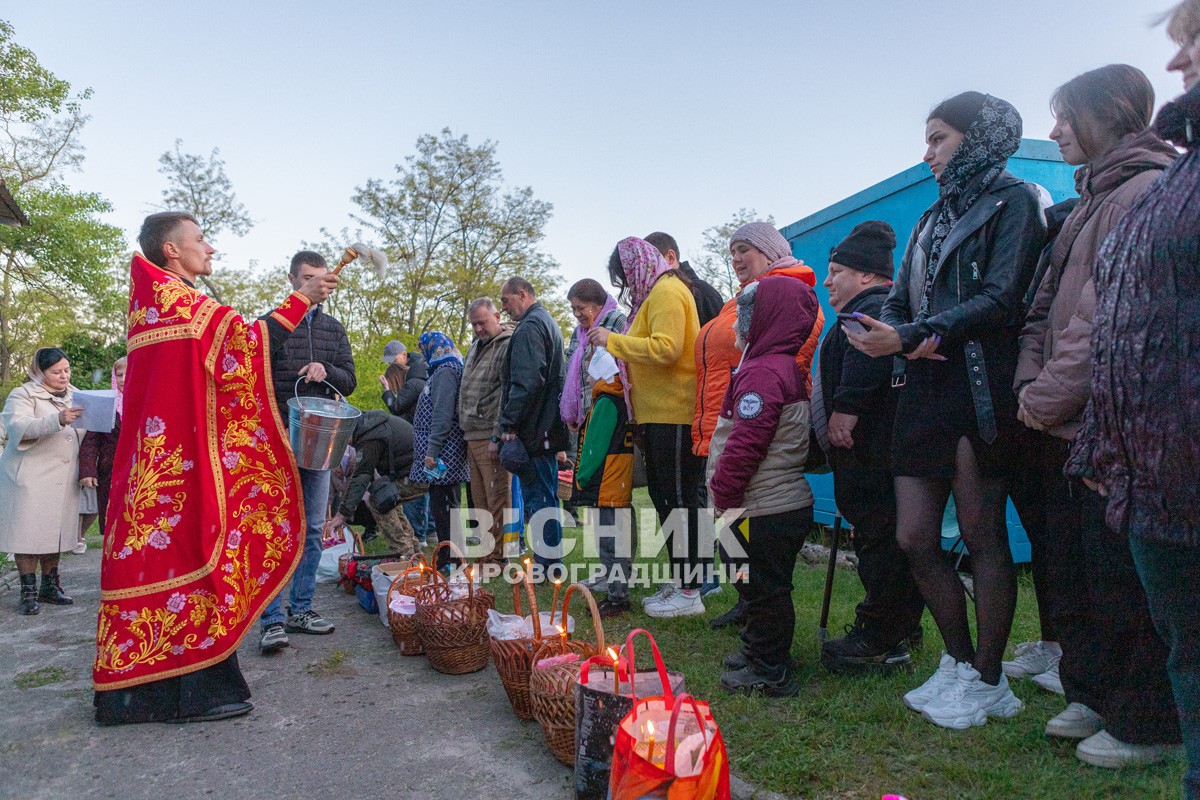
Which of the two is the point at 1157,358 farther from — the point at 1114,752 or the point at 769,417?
the point at 769,417

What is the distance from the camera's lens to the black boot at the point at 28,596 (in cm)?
504

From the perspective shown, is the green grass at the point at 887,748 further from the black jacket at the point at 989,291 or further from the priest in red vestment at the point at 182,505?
the priest in red vestment at the point at 182,505

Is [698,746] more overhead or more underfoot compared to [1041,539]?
more underfoot

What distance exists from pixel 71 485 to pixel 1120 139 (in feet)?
21.1

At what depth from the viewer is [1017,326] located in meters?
2.63

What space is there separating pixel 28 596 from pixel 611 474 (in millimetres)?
4047

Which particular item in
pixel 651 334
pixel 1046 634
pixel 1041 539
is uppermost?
pixel 651 334

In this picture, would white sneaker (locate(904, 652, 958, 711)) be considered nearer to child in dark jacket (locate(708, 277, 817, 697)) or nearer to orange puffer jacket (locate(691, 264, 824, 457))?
child in dark jacket (locate(708, 277, 817, 697))

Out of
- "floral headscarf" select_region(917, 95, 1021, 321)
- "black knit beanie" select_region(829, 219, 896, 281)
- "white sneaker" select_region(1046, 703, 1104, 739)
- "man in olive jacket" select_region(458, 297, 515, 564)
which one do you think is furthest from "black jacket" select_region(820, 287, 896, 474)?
"man in olive jacket" select_region(458, 297, 515, 564)

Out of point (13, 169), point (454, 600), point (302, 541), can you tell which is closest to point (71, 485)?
point (302, 541)

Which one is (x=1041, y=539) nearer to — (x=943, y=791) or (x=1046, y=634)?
(x=1046, y=634)

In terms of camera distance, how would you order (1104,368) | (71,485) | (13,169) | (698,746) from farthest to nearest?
(13,169) → (71,485) → (698,746) → (1104,368)

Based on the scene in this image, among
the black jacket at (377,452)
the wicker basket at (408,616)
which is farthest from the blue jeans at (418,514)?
the wicker basket at (408,616)

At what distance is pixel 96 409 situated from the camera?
542 centimetres
